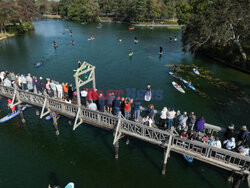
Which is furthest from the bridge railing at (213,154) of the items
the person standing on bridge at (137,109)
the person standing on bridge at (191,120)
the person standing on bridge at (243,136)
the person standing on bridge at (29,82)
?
the person standing on bridge at (29,82)

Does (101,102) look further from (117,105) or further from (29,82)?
(29,82)

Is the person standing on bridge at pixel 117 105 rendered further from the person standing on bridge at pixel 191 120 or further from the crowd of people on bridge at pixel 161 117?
the person standing on bridge at pixel 191 120

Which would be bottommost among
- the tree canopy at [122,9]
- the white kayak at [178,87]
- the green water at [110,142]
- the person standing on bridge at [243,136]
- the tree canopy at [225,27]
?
the green water at [110,142]

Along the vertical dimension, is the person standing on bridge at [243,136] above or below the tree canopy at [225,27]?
below

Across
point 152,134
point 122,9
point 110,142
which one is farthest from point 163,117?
point 122,9

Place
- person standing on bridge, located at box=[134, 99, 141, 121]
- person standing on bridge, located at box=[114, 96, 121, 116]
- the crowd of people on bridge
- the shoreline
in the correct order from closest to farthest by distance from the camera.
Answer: the crowd of people on bridge < person standing on bridge, located at box=[134, 99, 141, 121] < person standing on bridge, located at box=[114, 96, 121, 116] < the shoreline

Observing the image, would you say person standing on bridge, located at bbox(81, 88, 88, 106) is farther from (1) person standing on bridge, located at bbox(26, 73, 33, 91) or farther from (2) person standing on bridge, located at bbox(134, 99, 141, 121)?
(1) person standing on bridge, located at bbox(26, 73, 33, 91)

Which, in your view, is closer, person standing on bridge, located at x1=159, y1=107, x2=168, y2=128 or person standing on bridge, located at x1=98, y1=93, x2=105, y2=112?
person standing on bridge, located at x1=159, y1=107, x2=168, y2=128

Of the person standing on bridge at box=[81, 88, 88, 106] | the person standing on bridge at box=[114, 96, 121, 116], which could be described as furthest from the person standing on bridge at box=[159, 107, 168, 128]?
the person standing on bridge at box=[81, 88, 88, 106]

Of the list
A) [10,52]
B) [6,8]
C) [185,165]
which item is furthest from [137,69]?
[6,8]
